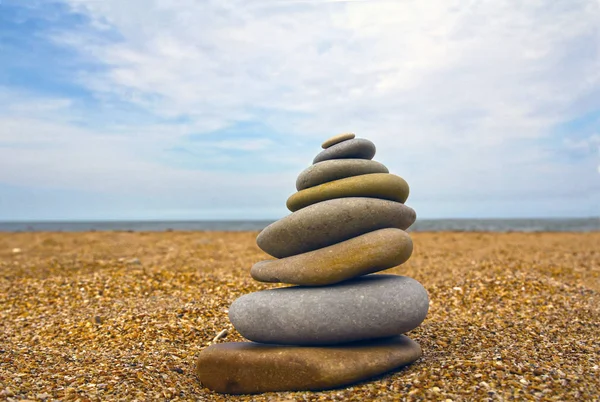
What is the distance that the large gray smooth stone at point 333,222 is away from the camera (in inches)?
254

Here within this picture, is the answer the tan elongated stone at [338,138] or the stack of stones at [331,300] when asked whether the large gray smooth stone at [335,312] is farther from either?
the tan elongated stone at [338,138]

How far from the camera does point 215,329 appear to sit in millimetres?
8664

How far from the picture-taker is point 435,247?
2170 centimetres

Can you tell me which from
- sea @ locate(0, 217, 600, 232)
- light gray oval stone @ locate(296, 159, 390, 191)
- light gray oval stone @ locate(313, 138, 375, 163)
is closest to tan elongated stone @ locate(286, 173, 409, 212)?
light gray oval stone @ locate(296, 159, 390, 191)

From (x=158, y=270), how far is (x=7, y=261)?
7.09m

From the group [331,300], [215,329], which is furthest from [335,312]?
[215,329]

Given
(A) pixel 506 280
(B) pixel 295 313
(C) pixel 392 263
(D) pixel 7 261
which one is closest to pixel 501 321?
(A) pixel 506 280

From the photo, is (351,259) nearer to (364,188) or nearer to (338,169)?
(364,188)

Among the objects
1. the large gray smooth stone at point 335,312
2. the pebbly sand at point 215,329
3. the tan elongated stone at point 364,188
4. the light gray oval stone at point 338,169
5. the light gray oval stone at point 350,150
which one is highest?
the light gray oval stone at point 350,150

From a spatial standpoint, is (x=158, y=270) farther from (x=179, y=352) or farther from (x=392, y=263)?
(x=392, y=263)

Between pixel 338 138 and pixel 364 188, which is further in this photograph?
pixel 338 138

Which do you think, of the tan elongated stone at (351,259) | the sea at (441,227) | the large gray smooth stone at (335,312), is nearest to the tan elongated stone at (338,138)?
the tan elongated stone at (351,259)

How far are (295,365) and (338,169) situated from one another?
288 cm

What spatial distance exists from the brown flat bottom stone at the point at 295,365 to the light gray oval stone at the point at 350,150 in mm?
2844
